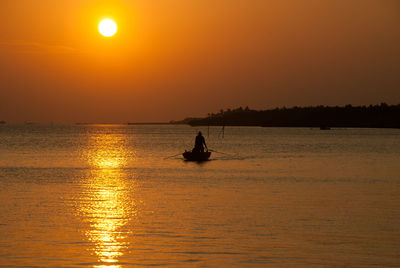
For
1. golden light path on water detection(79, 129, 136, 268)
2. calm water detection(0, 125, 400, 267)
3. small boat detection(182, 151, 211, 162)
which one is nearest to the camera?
calm water detection(0, 125, 400, 267)

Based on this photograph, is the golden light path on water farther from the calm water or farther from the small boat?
the small boat

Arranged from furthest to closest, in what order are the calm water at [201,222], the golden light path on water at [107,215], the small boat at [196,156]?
the small boat at [196,156] → the golden light path on water at [107,215] → the calm water at [201,222]

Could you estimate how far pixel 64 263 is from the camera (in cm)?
1496

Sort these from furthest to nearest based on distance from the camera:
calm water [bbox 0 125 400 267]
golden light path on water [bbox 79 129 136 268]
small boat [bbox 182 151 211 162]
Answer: small boat [bbox 182 151 211 162] < golden light path on water [bbox 79 129 136 268] < calm water [bbox 0 125 400 267]

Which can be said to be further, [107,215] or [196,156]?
[196,156]

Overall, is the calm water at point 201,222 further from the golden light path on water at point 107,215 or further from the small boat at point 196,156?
the small boat at point 196,156

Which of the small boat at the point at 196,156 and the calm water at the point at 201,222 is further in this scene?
the small boat at the point at 196,156

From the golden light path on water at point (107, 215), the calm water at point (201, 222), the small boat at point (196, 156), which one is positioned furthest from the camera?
the small boat at point (196, 156)

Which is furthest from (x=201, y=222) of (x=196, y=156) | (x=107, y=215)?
(x=196, y=156)

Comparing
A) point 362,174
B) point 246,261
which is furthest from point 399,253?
point 362,174

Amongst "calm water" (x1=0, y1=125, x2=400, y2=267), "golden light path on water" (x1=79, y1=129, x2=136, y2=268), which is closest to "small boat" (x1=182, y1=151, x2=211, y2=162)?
"calm water" (x1=0, y1=125, x2=400, y2=267)

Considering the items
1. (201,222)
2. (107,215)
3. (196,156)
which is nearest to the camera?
(201,222)

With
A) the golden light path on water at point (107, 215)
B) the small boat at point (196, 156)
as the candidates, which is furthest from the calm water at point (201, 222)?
the small boat at point (196, 156)

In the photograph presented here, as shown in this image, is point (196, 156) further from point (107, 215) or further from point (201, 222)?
point (201, 222)
